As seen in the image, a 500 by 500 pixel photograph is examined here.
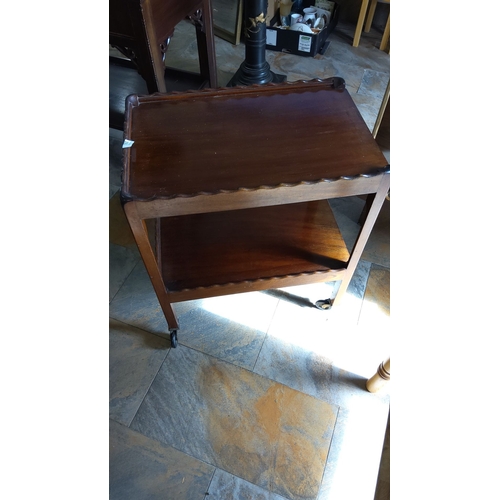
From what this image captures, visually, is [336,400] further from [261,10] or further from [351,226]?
[261,10]

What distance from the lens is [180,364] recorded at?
1.19 metres

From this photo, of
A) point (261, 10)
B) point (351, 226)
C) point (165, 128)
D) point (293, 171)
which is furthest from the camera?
point (261, 10)

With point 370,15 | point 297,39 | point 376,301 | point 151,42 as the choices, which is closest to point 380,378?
point 376,301

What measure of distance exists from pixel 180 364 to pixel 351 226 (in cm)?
85

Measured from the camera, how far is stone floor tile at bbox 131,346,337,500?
101cm

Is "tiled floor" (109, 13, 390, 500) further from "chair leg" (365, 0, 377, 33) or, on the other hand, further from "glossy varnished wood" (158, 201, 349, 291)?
"chair leg" (365, 0, 377, 33)

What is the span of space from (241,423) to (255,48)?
66.6 inches

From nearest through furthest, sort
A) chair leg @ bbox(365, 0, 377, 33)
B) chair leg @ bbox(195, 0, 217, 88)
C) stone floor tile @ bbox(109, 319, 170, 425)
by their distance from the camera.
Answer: stone floor tile @ bbox(109, 319, 170, 425) < chair leg @ bbox(195, 0, 217, 88) < chair leg @ bbox(365, 0, 377, 33)

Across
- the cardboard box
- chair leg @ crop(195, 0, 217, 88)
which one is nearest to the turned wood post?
chair leg @ crop(195, 0, 217, 88)

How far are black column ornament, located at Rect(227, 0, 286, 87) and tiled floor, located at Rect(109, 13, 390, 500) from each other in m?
1.04

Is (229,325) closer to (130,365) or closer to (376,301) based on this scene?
(130,365)

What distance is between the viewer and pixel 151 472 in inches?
40.0

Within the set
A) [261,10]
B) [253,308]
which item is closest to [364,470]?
[253,308]

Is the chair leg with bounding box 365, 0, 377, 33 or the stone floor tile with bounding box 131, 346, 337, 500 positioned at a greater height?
the chair leg with bounding box 365, 0, 377, 33
